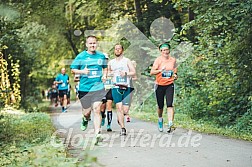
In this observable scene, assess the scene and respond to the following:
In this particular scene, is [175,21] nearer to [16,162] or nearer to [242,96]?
[242,96]

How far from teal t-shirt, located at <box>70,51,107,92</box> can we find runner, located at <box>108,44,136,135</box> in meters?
1.18

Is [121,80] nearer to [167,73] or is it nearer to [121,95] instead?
[121,95]

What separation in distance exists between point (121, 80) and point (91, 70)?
143 centimetres

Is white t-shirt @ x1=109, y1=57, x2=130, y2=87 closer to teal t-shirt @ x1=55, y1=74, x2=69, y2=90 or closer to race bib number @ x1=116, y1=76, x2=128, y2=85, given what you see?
race bib number @ x1=116, y1=76, x2=128, y2=85

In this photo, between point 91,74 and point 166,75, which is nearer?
point 91,74

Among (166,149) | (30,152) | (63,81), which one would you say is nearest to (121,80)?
(166,149)

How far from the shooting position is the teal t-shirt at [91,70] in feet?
32.1

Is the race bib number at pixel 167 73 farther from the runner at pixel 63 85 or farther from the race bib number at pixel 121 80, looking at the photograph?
the runner at pixel 63 85

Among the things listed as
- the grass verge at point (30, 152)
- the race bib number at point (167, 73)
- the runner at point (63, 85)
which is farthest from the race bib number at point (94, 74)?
the runner at point (63, 85)

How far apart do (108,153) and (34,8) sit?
37.2 feet

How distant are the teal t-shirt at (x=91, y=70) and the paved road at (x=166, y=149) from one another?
1109 mm

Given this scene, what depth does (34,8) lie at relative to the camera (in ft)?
60.2

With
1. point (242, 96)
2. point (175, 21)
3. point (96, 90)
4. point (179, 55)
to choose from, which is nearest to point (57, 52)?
point (175, 21)

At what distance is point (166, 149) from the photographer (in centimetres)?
847
